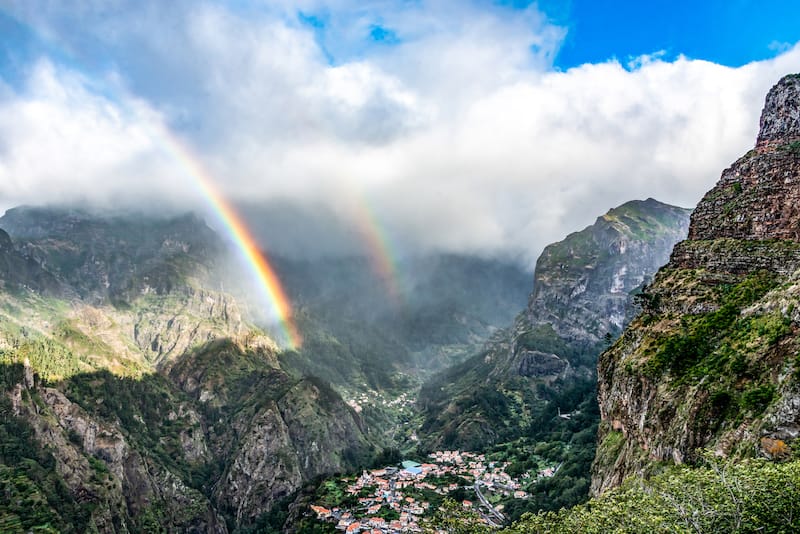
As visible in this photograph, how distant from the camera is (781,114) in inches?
3398

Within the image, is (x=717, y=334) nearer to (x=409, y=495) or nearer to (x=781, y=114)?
(x=781, y=114)

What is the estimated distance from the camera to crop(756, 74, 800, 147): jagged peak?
83.5 m

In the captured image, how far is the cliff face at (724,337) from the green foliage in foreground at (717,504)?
8525 mm

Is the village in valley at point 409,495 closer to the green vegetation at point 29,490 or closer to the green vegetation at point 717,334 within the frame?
the green vegetation at point 29,490

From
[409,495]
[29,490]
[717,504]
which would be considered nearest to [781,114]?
[717,504]

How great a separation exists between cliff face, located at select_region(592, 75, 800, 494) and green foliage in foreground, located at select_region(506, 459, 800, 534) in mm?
8525

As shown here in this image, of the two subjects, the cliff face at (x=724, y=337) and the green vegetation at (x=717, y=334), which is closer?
the cliff face at (x=724, y=337)

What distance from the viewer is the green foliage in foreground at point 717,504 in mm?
28672

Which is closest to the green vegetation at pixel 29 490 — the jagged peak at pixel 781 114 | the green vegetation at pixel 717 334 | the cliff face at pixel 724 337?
the cliff face at pixel 724 337

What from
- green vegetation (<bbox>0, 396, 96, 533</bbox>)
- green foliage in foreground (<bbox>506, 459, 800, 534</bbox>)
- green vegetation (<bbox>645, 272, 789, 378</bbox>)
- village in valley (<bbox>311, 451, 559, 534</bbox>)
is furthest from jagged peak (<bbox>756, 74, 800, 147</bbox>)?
green vegetation (<bbox>0, 396, 96, 533</bbox>)

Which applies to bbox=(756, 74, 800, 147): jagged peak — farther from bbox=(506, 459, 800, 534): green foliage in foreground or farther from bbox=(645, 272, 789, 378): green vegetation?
bbox=(506, 459, 800, 534): green foliage in foreground

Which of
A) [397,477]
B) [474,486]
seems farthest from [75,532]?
[474,486]

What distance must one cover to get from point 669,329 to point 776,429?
32885 millimetres

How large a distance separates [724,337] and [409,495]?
136 meters
